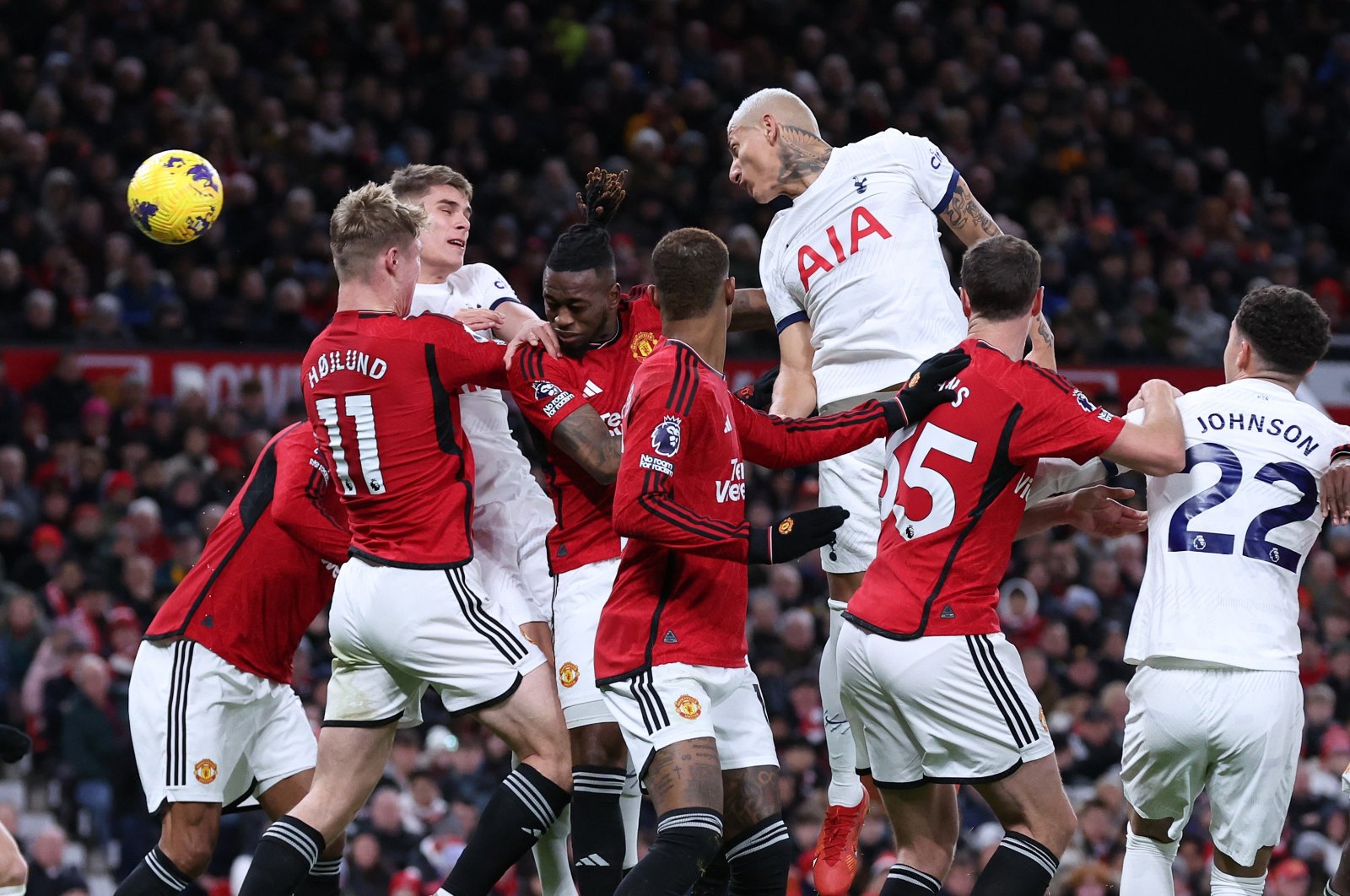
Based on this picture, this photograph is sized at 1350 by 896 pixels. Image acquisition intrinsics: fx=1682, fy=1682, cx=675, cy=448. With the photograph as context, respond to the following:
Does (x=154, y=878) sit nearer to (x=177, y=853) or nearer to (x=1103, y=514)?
(x=177, y=853)

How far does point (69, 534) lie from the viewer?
12914 millimetres

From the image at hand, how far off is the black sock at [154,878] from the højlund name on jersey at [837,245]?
3.52 m

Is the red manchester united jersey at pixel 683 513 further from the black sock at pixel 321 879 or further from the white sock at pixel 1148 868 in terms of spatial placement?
the black sock at pixel 321 879

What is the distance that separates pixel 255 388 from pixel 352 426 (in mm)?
7837

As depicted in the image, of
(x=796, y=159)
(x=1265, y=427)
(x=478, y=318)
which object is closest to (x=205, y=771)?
(x=478, y=318)

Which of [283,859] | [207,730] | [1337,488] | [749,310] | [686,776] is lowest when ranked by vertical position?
[283,859]

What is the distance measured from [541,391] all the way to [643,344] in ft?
2.05

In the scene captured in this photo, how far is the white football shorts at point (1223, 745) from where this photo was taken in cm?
588

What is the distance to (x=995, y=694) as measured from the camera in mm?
5570

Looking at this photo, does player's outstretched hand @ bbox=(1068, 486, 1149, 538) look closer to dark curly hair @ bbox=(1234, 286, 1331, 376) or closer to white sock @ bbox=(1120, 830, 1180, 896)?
dark curly hair @ bbox=(1234, 286, 1331, 376)

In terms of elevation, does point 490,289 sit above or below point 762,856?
above

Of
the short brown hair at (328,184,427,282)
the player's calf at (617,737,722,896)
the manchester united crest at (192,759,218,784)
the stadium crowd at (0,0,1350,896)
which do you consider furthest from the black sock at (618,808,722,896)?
the stadium crowd at (0,0,1350,896)

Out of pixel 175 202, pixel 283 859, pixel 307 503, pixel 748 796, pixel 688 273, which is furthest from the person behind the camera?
pixel 175 202

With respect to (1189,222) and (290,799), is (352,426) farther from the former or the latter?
(1189,222)
